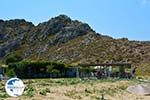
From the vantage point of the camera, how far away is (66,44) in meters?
140

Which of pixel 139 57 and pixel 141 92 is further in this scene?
pixel 139 57

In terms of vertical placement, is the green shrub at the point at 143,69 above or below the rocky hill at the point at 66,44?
below

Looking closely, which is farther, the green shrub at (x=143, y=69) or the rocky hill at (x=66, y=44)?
the rocky hill at (x=66, y=44)

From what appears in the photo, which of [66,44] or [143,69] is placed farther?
[66,44]

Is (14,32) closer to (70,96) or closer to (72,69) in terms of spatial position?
(72,69)

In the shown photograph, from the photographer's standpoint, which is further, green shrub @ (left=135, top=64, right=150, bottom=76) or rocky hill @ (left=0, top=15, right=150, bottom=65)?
rocky hill @ (left=0, top=15, right=150, bottom=65)

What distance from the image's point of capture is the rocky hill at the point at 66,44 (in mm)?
119175

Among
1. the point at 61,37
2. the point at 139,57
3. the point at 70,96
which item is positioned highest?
the point at 61,37

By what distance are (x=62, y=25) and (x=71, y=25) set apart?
390 centimetres

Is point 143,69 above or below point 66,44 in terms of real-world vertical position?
below

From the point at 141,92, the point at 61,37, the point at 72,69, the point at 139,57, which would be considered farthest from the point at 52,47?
the point at 141,92

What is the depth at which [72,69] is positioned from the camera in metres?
72.5

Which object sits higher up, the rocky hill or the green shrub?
the rocky hill

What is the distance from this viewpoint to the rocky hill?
119m
